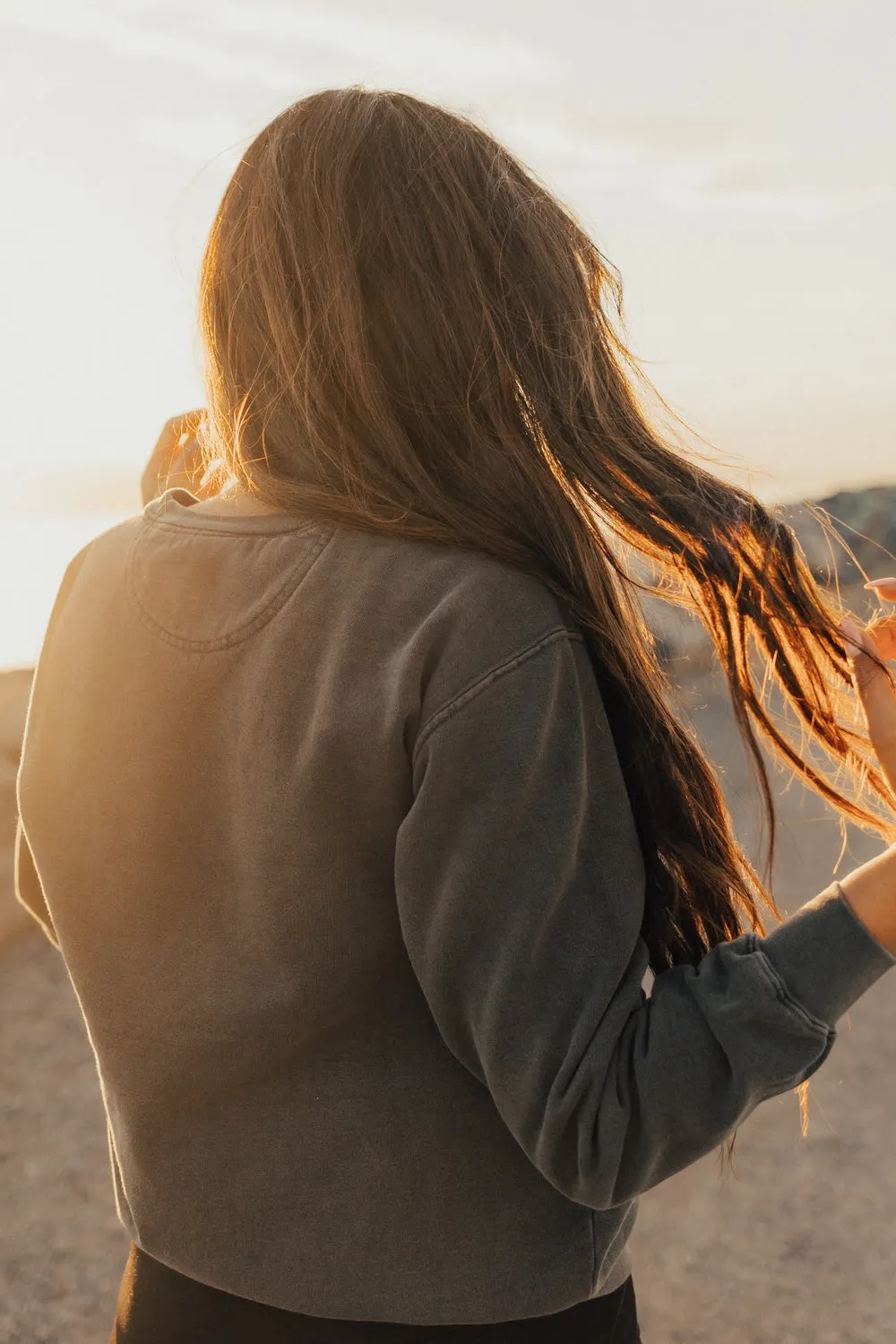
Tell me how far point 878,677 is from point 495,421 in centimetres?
41

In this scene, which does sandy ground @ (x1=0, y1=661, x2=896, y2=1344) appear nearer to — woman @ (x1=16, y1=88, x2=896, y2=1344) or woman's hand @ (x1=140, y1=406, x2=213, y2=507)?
woman's hand @ (x1=140, y1=406, x2=213, y2=507)

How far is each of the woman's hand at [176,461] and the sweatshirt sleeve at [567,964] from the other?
65 cm

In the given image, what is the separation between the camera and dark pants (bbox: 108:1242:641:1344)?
0.96 m

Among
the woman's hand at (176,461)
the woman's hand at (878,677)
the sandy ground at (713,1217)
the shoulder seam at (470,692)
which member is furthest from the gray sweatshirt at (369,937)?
the sandy ground at (713,1217)

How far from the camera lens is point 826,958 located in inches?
32.6

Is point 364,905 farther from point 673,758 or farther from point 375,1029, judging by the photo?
point 673,758

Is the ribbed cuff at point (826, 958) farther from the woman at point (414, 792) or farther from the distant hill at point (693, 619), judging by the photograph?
the distant hill at point (693, 619)

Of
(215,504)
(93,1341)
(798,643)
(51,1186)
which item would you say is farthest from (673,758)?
(51,1186)

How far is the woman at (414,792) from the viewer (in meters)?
0.81

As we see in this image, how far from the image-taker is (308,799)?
0.85 m

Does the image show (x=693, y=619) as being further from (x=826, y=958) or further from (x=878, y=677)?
(x=826, y=958)

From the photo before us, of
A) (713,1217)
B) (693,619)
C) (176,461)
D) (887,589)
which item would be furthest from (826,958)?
(713,1217)

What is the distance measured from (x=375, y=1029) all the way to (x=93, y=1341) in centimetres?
192

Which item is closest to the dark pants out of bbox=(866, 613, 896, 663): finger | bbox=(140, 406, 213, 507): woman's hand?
bbox=(866, 613, 896, 663): finger
